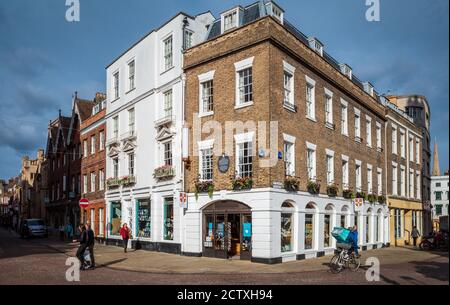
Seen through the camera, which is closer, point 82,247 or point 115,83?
point 82,247

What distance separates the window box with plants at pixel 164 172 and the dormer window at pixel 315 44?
10.1 meters

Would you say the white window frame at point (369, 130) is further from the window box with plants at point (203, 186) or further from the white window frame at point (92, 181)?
the white window frame at point (92, 181)

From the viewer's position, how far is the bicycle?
1552 cm

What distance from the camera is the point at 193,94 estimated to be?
2262 cm

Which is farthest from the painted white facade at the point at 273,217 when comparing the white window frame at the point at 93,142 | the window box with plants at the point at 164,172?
the white window frame at the point at 93,142

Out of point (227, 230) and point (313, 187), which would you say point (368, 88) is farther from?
point (227, 230)

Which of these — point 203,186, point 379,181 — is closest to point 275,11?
point 203,186

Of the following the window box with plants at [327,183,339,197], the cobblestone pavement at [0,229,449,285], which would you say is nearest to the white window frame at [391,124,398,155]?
the window box with plants at [327,183,339,197]

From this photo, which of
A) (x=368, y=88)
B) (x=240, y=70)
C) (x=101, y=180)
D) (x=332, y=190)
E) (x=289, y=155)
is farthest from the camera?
(x=101, y=180)

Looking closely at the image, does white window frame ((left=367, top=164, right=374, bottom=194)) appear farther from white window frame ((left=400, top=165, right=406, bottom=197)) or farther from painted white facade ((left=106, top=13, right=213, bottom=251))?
painted white facade ((left=106, top=13, right=213, bottom=251))

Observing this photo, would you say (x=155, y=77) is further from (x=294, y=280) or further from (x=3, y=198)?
(x=3, y=198)

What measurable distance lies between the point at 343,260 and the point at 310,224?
620cm

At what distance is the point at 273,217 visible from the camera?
18625 millimetres

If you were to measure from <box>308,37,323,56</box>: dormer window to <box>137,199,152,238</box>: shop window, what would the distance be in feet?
42.7
